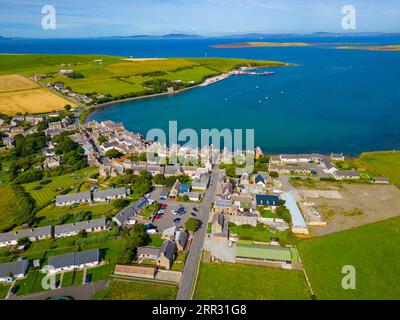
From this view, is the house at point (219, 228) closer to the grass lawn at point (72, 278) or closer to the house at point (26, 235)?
the grass lawn at point (72, 278)

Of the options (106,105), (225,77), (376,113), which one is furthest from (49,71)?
(376,113)

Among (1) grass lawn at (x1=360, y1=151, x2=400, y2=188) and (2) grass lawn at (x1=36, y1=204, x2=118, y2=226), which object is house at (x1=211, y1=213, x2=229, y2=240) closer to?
(2) grass lawn at (x1=36, y1=204, x2=118, y2=226)

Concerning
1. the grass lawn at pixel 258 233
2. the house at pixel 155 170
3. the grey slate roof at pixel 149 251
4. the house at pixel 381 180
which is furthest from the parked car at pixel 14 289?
the house at pixel 381 180

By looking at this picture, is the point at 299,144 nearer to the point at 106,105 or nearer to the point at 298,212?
the point at 298,212

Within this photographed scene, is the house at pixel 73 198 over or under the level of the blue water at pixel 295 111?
under

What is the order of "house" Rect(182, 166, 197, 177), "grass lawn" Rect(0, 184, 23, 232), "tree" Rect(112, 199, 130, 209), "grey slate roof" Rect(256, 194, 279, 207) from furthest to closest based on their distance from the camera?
"house" Rect(182, 166, 197, 177), "grey slate roof" Rect(256, 194, 279, 207), "tree" Rect(112, 199, 130, 209), "grass lawn" Rect(0, 184, 23, 232)

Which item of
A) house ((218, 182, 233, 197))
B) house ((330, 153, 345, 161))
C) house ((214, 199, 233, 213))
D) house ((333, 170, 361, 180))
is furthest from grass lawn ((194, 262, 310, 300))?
house ((330, 153, 345, 161))
